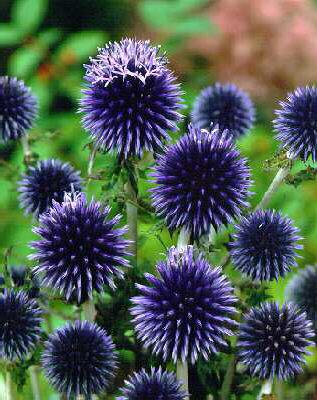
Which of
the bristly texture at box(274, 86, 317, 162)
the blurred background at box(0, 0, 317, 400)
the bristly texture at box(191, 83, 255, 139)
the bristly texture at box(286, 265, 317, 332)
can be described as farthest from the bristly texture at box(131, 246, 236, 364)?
the blurred background at box(0, 0, 317, 400)

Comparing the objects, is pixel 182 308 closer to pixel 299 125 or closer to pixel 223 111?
pixel 299 125

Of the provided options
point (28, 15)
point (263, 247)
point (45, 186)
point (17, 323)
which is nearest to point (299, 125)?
point (263, 247)

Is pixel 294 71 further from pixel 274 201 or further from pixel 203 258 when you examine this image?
pixel 203 258

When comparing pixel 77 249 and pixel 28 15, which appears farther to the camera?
pixel 28 15

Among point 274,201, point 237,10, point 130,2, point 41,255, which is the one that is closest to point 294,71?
point 237,10

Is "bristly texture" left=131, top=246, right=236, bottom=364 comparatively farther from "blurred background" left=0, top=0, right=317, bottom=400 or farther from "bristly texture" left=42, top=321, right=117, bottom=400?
"blurred background" left=0, top=0, right=317, bottom=400

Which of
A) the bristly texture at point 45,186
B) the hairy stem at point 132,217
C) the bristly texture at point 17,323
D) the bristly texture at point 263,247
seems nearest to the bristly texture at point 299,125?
the bristly texture at point 263,247

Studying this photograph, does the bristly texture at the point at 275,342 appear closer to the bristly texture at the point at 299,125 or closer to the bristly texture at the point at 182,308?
the bristly texture at the point at 182,308
